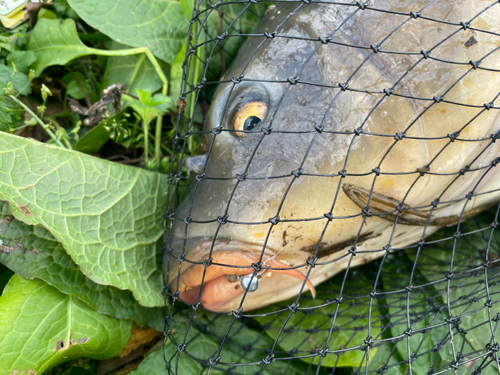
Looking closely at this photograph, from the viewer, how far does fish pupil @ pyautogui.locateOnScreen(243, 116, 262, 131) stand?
5.69 ft

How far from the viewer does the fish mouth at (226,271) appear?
166 cm

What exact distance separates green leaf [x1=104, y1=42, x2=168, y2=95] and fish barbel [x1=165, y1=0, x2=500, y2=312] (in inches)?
→ 31.6

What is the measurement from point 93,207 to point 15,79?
0.91 metres

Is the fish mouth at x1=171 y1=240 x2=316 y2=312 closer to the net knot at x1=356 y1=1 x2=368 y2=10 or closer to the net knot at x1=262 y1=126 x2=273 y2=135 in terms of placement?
the net knot at x1=262 y1=126 x2=273 y2=135

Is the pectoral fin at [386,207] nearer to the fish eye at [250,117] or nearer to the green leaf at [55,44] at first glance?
the fish eye at [250,117]

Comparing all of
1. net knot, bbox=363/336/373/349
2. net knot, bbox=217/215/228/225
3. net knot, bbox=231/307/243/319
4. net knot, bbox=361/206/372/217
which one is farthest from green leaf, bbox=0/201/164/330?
net knot, bbox=361/206/372/217

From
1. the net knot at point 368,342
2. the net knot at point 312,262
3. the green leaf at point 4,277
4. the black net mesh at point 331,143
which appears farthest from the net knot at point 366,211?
the green leaf at point 4,277

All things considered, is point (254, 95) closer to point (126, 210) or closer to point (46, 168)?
point (126, 210)

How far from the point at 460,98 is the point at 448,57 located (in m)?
0.17

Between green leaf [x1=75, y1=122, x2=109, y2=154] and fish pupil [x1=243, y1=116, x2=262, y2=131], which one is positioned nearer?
fish pupil [x1=243, y1=116, x2=262, y2=131]

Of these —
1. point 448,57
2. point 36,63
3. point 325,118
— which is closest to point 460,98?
point 448,57

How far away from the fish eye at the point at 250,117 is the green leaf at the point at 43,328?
1115mm

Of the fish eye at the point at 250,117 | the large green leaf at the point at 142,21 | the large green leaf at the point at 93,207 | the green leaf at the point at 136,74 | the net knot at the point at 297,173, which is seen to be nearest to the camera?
the net knot at the point at 297,173

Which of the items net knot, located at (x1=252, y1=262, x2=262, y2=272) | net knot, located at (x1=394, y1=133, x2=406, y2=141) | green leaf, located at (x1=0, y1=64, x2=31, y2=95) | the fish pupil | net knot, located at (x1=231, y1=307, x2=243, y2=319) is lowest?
net knot, located at (x1=231, y1=307, x2=243, y2=319)
